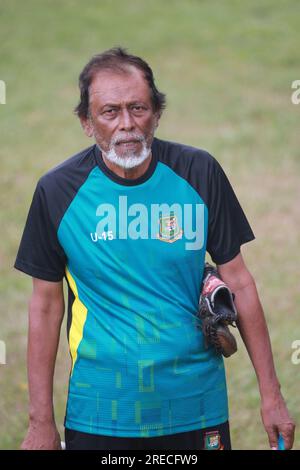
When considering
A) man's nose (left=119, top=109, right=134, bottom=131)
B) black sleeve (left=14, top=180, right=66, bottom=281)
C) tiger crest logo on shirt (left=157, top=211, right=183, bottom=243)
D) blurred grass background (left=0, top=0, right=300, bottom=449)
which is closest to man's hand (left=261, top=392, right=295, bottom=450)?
tiger crest logo on shirt (left=157, top=211, right=183, bottom=243)

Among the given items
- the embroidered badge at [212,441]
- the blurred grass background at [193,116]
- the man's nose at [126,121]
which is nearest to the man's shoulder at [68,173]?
the man's nose at [126,121]

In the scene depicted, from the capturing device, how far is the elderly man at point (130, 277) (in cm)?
377

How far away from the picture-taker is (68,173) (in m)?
3.87

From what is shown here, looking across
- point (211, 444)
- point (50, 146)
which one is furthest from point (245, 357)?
point (50, 146)

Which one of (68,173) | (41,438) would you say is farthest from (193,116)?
(41,438)

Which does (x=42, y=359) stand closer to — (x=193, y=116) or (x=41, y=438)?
(x=41, y=438)

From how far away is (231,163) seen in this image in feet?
36.5

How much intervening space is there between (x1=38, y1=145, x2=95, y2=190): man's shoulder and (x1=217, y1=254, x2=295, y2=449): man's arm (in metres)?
0.64

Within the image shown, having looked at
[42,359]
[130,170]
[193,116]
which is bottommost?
[42,359]

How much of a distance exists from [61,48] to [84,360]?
37.3ft

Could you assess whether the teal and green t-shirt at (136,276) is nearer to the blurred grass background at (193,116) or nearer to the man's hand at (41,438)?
the man's hand at (41,438)

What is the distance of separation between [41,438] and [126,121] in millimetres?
1243

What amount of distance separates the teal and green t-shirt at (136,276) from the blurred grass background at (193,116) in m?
2.32

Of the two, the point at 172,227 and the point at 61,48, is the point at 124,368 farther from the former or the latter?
the point at 61,48
